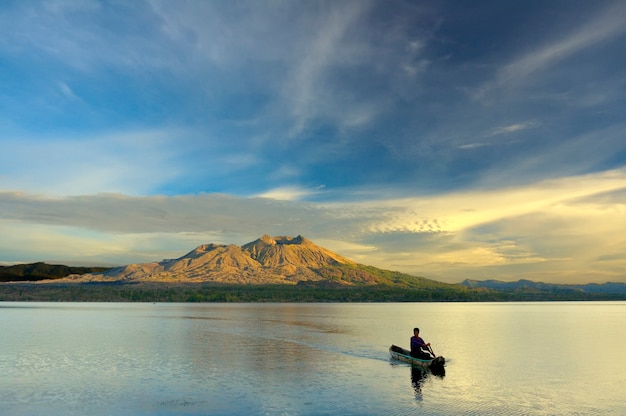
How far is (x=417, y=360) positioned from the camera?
56.4m

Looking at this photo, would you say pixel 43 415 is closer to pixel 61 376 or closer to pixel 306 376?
pixel 61 376

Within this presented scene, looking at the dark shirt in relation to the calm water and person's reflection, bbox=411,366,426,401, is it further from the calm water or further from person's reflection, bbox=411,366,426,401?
the calm water

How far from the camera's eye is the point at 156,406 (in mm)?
36281

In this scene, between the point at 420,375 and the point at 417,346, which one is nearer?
the point at 420,375

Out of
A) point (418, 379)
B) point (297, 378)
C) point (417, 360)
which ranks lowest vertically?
Result: point (297, 378)

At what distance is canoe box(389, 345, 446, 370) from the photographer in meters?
54.3

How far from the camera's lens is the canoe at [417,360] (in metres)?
54.3

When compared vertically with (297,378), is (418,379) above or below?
above

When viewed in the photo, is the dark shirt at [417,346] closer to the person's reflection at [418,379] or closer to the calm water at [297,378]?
the person's reflection at [418,379]

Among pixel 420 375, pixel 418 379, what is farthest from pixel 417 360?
pixel 418 379

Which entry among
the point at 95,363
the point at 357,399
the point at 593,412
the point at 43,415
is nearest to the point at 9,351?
the point at 95,363

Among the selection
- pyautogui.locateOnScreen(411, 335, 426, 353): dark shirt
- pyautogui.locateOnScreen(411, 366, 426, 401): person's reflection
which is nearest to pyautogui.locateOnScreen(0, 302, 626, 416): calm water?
pyautogui.locateOnScreen(411, 366, 426, 401): person's reflection

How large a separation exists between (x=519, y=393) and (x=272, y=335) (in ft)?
195

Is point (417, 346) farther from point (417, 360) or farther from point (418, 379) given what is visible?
point (418, 379)
